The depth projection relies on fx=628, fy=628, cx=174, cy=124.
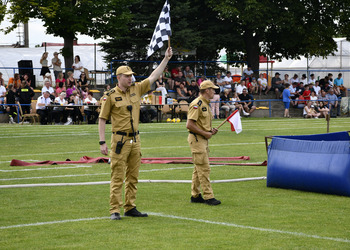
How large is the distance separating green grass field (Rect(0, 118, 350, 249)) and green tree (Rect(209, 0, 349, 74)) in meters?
27.0

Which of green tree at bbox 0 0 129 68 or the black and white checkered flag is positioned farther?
green tree at bbox 0 0 129 68

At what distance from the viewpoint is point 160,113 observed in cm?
3109

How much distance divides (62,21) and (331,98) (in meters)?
16.4

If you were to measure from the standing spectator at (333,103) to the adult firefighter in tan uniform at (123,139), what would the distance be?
29.4 m

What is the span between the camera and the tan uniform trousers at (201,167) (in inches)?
364

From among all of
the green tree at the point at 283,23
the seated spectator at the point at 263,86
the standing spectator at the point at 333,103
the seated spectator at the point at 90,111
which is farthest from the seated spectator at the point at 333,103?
the seated spectator at the point at 90,111

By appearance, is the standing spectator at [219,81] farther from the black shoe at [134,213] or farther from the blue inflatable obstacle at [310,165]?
the black shoe at [134,213]

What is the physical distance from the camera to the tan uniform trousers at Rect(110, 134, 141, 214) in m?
8.18

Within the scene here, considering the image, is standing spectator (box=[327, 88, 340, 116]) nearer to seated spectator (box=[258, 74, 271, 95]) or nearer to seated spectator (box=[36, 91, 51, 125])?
seated spectator (box=[258, 74, 271, 95])

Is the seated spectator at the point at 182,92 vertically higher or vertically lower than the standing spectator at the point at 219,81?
lower

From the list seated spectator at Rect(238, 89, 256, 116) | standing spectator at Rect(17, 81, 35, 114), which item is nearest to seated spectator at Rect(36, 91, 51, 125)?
standing spectator at Rect(17, 81, 35, 114)

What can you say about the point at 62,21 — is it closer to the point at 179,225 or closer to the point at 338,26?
the point at 338,26

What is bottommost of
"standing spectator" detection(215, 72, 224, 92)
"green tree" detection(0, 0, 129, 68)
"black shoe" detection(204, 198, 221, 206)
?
"black shoe" detection(204, 198, 221, 206)

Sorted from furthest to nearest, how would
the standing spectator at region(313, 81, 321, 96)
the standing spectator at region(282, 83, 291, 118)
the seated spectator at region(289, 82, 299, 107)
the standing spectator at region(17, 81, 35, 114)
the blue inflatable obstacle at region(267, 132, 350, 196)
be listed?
1. the standing spectator at region(313, 81, 321, 96)
2. the seated spectator at region(289, 82, 299, 107)
3. the standing spectator at region(282, 83, 291, 118)
4. the standing spectator at region(17, 81, 35, 114)
5. the blue inflatable obstacle at region(267, 132, 350, 196)
